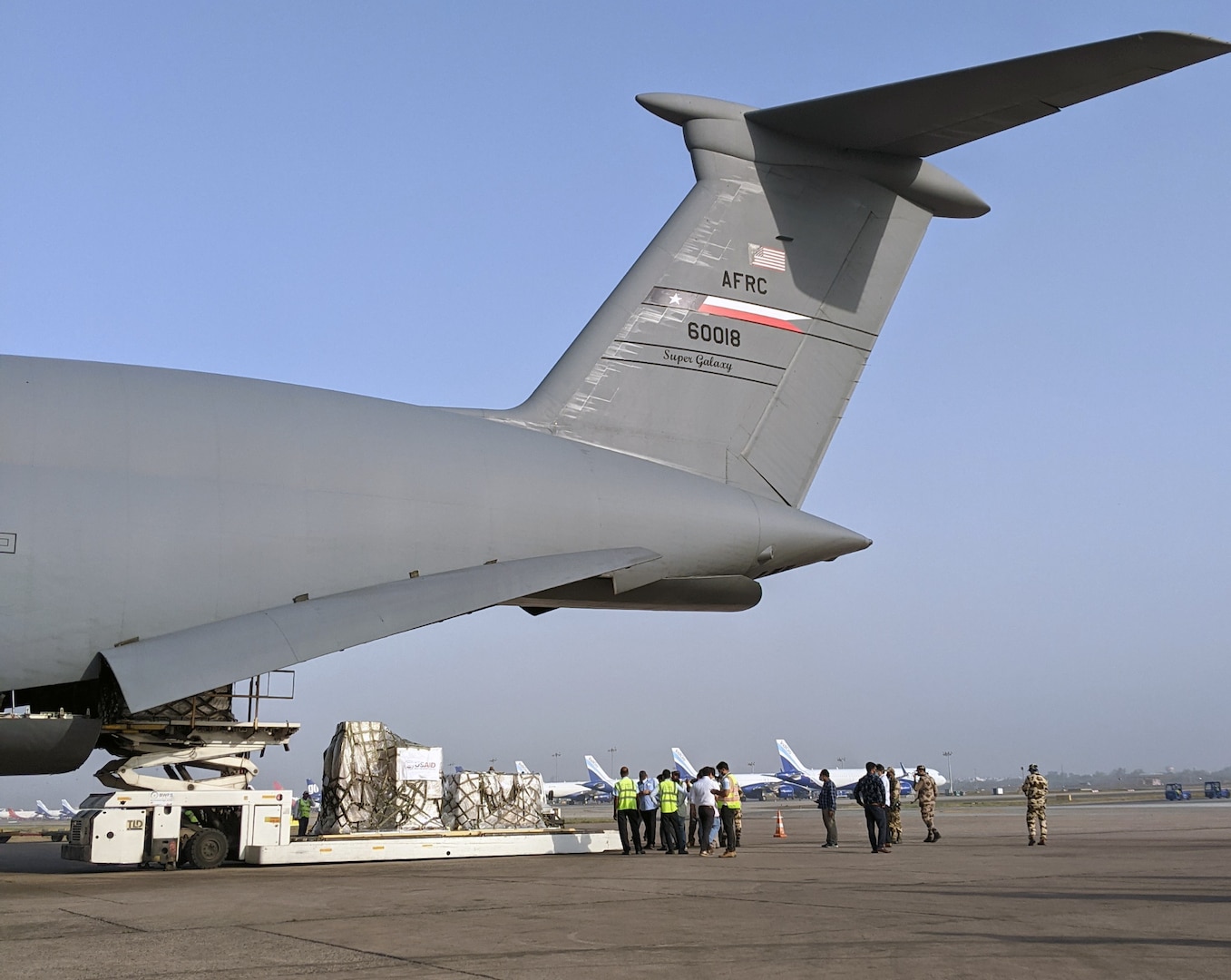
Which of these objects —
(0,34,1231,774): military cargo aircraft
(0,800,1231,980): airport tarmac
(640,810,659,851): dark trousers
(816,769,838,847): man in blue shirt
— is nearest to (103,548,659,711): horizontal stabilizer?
(0,34,1231,774): military cargo aircraft

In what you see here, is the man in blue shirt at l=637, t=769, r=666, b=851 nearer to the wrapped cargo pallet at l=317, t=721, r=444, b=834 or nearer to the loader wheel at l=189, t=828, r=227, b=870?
the wrapped cargo pallet at l=317, t=721, r=444, b=834

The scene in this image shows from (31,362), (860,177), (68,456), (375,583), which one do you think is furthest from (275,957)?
(860,177)

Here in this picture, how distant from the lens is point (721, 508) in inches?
361

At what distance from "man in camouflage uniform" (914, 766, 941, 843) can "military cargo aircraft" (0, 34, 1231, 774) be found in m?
7.59

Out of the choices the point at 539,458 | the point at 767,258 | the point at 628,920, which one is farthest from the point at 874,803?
the point at 628,920

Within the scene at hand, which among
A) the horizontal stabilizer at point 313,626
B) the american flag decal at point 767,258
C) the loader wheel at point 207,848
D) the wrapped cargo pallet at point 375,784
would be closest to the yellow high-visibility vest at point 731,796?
the wrapped cargo pallet at point 375,784

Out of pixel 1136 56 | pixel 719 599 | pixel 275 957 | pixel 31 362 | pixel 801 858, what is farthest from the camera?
pixel 801 858

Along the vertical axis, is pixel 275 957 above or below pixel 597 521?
below

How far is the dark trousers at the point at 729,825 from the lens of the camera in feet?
43.1

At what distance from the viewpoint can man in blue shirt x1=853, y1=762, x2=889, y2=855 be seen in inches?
522

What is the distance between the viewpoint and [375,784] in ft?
46.6

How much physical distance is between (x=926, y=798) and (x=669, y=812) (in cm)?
428

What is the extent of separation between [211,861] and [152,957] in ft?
20.8

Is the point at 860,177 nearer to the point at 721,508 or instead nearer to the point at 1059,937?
the point at 721,508
